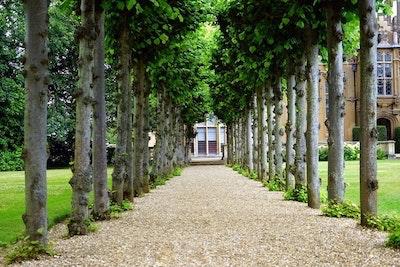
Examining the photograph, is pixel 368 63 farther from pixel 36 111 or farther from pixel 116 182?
pixel 116 182

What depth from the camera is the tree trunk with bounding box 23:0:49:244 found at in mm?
8523

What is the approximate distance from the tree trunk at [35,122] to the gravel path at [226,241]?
0.65 m

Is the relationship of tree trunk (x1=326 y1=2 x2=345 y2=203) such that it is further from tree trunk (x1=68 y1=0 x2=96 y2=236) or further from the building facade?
the building facade

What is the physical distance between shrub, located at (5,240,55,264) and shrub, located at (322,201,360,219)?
6592 mm

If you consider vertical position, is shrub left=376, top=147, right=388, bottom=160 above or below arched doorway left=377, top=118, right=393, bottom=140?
below

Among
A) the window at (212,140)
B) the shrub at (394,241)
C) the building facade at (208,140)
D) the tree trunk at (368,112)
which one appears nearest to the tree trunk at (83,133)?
the tree trunk at (368,112)

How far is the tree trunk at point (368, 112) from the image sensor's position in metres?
10.9

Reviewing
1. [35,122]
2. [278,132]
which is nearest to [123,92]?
[35,122]

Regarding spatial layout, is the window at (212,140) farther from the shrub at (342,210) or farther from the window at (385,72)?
the shrub at (342,210)

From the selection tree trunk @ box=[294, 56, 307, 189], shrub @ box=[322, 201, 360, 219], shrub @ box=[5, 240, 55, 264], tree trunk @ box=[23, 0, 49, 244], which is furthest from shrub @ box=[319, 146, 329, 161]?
shrub @ box=[5, 240, 55, 264]

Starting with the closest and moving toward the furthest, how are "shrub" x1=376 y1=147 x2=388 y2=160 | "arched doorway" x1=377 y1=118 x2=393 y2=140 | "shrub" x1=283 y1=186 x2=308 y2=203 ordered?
1. "shrub" x1=283 y1=186 x2=308 y2=203
2. "shrub" x1=376 y1=147 x2=388 y2=160
3. "arched doorway" x1=377 y1=118 x2=393 y2=140

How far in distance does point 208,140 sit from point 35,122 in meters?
99.9

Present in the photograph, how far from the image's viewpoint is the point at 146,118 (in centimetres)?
2320

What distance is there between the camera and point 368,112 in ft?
35.7
